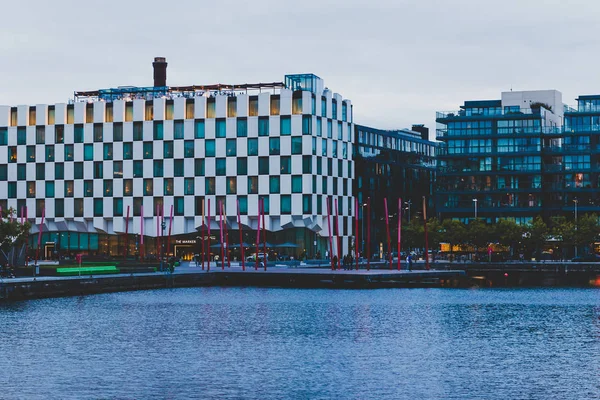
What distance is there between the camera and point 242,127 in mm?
153250

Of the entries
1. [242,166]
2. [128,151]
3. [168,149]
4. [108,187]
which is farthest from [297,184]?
[108,187]

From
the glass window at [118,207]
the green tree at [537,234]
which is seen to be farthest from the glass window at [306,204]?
the green tree at [537,234]

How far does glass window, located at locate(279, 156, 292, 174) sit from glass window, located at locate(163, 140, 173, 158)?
699 inches

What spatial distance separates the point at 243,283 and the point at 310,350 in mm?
59756

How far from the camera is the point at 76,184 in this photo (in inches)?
6353

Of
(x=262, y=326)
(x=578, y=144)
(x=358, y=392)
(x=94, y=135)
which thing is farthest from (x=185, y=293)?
(x=578, y=144)

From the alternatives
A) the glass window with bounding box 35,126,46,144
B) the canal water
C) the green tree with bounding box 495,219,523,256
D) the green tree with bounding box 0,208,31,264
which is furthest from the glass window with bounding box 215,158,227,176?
the canal water

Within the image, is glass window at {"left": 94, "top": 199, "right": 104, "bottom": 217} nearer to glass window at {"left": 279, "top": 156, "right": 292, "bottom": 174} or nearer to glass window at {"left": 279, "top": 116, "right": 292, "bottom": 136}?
glass window at {"left": 279, "top": 156, "right": 292, "bottom": 174}

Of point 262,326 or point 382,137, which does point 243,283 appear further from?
point 382,137

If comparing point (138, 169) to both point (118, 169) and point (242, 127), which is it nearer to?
point (118, 169)

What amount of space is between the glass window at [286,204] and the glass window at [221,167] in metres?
10.0

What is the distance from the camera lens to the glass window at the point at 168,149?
515 feet

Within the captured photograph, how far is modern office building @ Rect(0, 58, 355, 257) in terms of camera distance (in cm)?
15125

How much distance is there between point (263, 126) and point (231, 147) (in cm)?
598
